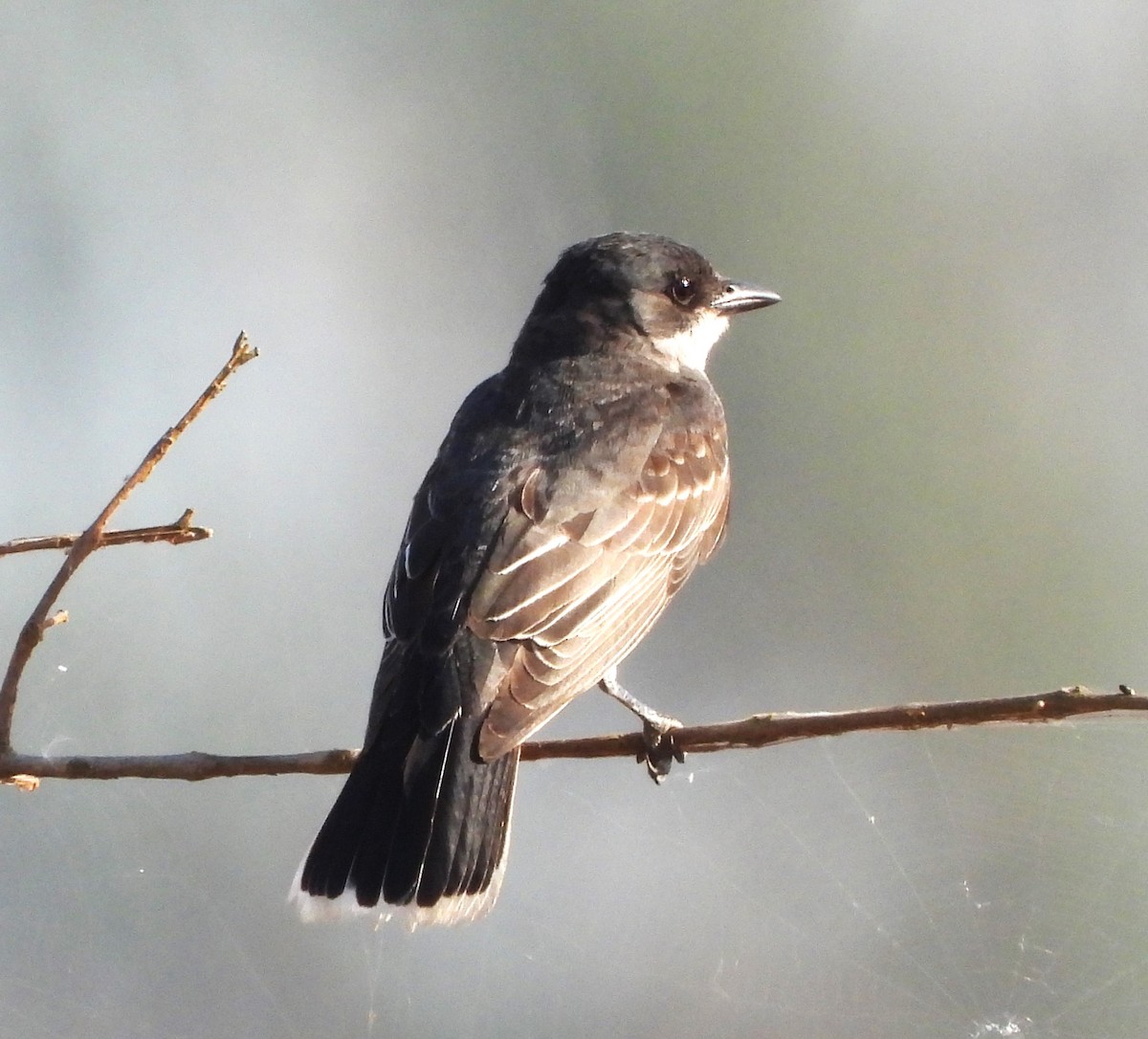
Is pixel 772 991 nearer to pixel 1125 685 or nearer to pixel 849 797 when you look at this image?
pixel 849 797

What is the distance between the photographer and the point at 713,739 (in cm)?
304

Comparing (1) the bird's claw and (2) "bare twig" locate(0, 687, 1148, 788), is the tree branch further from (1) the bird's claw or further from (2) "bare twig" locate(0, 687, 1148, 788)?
(1) the bird's claw

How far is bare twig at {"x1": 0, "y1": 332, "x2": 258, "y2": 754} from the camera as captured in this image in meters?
2.83

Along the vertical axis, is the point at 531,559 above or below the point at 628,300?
below

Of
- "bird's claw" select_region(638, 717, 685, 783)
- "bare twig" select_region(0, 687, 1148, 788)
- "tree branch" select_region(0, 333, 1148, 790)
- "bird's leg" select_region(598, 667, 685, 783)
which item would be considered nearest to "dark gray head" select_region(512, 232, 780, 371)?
"bird's leg" select_region(598, 667, 685, 783)

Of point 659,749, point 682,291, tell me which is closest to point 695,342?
point 682,291

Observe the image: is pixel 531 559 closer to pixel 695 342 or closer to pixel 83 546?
pixel 83 546

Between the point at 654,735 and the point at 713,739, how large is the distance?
0.54 m

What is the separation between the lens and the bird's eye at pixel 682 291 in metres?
5.12

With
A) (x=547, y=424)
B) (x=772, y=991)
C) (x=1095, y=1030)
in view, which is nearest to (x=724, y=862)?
(x=772, y=991)

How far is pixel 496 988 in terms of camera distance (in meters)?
4.96

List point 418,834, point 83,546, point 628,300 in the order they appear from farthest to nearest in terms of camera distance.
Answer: point 628,300 < point 418,834 < point 83,546

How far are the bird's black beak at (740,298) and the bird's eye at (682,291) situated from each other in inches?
3.6

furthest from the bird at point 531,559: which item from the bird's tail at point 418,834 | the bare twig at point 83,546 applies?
the bare twig at point 83,546
